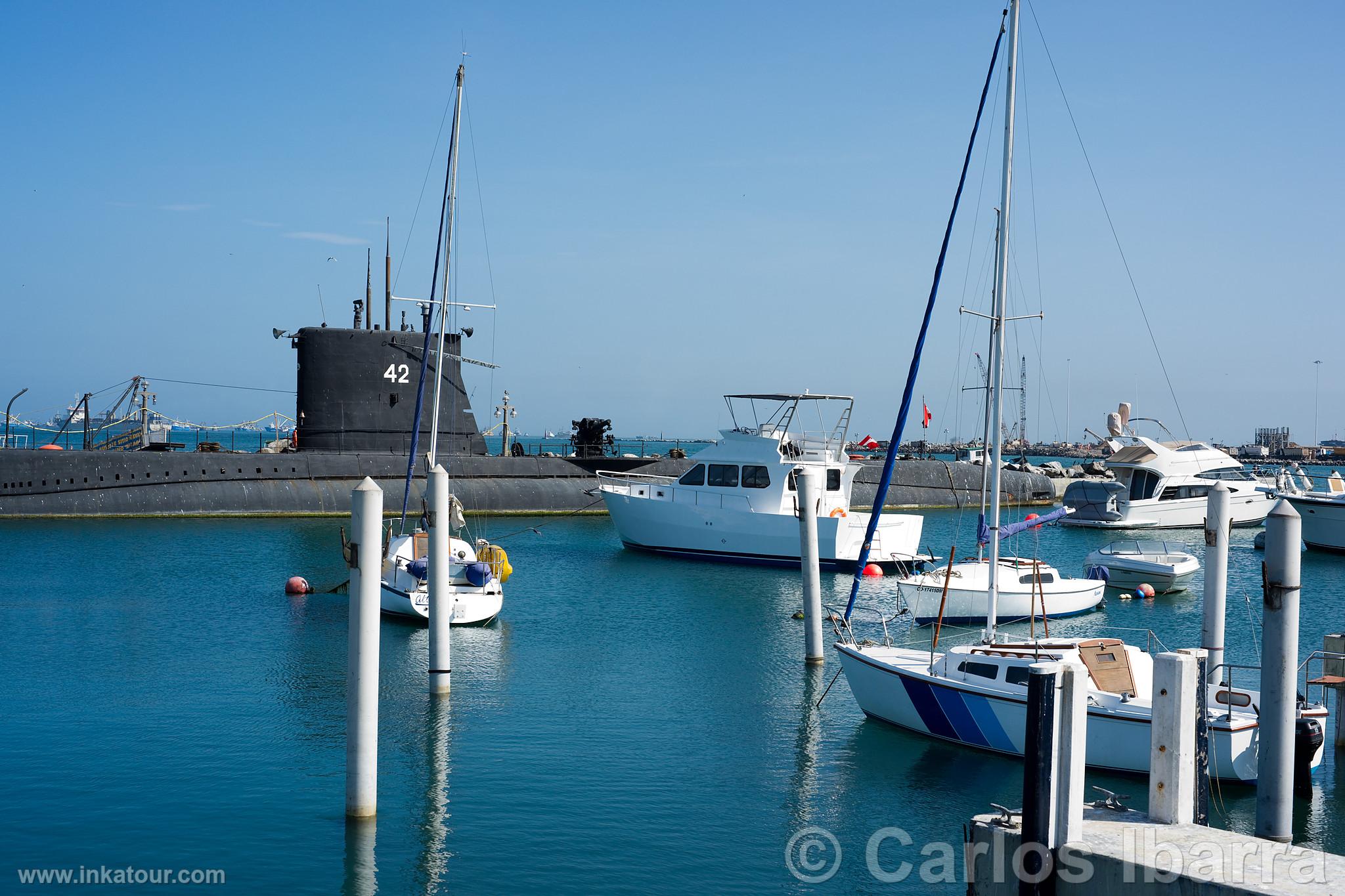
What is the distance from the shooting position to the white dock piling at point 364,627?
33.6ft

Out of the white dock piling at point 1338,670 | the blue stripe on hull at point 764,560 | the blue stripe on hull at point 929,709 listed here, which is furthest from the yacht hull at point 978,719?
the blue stripe on hull at point 764,560

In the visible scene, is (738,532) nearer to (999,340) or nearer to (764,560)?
(764,560)

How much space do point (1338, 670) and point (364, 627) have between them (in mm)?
10566

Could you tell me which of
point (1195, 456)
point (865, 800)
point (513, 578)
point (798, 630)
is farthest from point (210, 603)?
point (1195, 456)

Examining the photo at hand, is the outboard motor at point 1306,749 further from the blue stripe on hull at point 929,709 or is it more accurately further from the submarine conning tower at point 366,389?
the submarine conning tower at point 366,389

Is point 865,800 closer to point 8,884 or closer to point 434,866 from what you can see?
point 434,866

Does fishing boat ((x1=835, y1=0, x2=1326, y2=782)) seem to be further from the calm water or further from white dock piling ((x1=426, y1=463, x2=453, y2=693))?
white dock piling ((x1=426, y1=463, x2=453, y2=693))

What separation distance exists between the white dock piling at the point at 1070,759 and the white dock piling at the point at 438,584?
9412mm

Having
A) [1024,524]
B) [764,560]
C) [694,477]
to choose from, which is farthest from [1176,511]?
[1024,524]

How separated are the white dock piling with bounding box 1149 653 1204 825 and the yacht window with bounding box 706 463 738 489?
21281mm

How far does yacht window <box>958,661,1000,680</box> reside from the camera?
12.9 m

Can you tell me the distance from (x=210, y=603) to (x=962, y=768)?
15.7 meters

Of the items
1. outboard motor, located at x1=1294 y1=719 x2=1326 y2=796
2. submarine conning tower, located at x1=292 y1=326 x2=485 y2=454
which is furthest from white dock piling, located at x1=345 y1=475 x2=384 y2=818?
submarine conning tower, located at x1=292 y1=326 x2=485 y2=454

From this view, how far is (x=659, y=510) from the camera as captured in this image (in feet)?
101
